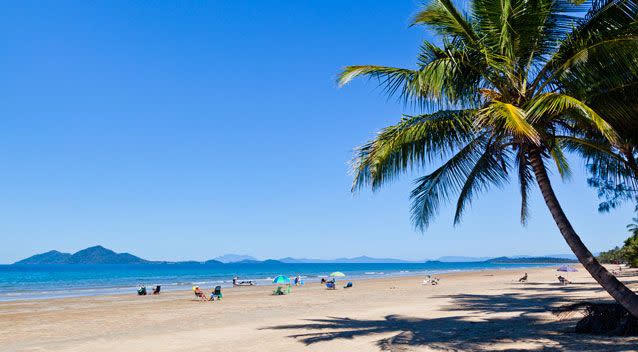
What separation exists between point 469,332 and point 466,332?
0.06m

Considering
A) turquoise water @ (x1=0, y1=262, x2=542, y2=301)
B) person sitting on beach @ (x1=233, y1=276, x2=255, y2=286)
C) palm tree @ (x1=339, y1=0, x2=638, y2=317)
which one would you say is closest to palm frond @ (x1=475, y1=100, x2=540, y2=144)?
palm tree @ (x1=339, y1=0, x2=638, y2=317)

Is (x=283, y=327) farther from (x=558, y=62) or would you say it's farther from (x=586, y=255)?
(x=558, y=62)

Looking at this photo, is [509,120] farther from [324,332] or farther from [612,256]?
[612,256]

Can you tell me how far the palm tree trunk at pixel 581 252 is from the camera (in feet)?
23.5

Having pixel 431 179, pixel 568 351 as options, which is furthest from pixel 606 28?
pixel 568 351

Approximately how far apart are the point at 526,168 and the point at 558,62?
280 cm

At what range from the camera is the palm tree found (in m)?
7.06

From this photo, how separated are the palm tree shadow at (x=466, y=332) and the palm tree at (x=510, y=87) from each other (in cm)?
161

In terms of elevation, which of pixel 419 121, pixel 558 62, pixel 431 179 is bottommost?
pixel 431 179

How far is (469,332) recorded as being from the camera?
10.2 meters

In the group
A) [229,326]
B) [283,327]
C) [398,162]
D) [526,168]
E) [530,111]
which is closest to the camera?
[530,111]

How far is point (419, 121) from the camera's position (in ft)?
26.9

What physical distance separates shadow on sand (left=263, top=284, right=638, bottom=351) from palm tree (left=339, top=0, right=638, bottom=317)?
1622 millimetres

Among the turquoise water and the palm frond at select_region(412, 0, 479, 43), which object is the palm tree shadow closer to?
the palm frond at select_region(412, 0, 479, 43)
